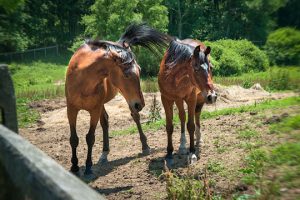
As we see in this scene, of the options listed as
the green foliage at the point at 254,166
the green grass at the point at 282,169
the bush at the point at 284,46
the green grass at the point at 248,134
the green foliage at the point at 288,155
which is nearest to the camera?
the bush at the point at 284,46

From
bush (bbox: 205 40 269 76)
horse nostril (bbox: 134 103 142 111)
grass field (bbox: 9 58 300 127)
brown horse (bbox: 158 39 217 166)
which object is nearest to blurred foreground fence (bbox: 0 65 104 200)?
grass field (bbox: 9 58 300 127)

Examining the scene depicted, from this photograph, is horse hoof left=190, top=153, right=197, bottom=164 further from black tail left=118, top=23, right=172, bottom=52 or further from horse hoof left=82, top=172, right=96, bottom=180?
black tail left=118, top=23, right=172, bottom=52

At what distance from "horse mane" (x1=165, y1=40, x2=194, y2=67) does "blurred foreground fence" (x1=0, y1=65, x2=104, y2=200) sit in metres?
4.66

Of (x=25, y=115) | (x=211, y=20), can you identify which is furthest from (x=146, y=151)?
(x=211, y=20)

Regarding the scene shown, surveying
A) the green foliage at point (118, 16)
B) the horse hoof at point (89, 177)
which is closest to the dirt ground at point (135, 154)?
the horse hoof at point (89, 177)

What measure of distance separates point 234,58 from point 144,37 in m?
21.9

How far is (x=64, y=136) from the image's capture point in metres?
11.2

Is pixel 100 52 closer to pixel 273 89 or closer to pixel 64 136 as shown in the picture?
pixel 64 136

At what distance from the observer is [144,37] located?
7812 millimetres

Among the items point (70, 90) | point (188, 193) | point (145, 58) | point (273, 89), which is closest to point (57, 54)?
point (145, 58)

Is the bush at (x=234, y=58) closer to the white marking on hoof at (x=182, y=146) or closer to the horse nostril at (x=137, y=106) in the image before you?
the white marking on hoof at (x=182, y=146)

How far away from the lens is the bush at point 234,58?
28406mm

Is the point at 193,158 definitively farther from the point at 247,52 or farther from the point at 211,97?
the point at 247,52

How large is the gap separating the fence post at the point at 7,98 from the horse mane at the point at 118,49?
10.2 feet
